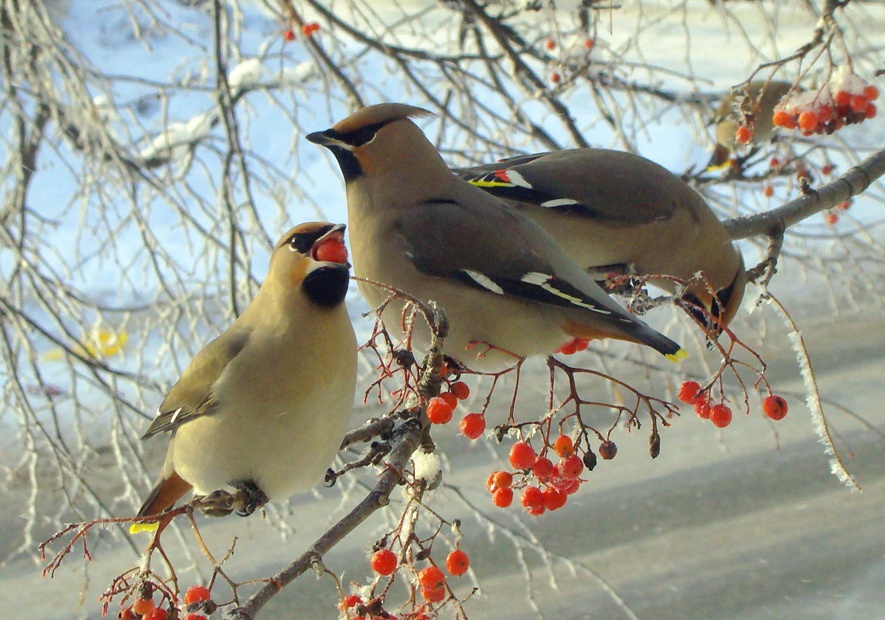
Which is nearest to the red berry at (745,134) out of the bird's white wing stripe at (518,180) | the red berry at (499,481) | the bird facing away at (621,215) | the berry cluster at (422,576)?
the bird facing away at (621,215)

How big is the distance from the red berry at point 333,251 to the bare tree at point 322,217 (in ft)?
0.54

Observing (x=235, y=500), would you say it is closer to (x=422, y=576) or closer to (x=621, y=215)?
(x=422, y=576)

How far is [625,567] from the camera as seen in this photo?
177 inches

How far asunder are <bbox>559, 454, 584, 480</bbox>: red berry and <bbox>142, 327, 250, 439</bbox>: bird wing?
674 mm

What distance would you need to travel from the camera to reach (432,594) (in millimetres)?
1503

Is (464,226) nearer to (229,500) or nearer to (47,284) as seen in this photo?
(229,500)

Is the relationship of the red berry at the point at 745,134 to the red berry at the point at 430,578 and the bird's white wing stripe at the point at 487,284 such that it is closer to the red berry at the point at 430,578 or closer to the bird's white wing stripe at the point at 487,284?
the bird's white wing stripe at the point at 487,284

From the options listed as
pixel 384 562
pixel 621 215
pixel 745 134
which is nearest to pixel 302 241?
pixel 384 562

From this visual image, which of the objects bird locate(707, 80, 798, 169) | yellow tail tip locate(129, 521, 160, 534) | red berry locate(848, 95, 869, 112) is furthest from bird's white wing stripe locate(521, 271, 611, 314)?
bird locate(707, 80, 798, 169)

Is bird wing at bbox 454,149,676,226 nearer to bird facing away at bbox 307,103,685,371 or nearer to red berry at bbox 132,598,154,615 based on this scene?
bird facing away at bbox 307,103,685,371

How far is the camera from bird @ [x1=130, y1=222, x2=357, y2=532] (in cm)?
182

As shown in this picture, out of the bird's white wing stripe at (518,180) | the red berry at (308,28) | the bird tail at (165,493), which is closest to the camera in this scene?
the bird tail at (165,493)

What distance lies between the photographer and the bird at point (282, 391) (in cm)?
182

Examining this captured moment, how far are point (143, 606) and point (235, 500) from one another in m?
0.34
